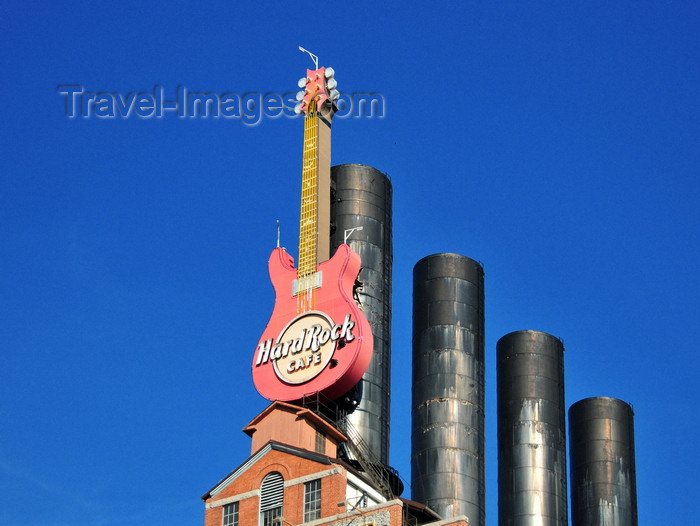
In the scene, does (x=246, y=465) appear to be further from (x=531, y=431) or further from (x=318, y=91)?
(x=531, y=431)

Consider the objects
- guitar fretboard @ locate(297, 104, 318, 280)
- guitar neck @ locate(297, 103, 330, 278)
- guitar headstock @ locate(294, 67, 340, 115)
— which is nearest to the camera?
guitar fretboard @ locate(297, 104, 318, 280)

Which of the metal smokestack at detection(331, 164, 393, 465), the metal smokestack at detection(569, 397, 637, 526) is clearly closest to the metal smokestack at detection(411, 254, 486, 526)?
the metal smokestack at detection(331, 164, 393, 465)

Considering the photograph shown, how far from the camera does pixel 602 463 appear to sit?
111 metres

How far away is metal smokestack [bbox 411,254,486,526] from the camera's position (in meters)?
97.1

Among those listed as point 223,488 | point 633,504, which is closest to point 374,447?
point 223,488

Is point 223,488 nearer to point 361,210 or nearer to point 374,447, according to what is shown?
point 374,447

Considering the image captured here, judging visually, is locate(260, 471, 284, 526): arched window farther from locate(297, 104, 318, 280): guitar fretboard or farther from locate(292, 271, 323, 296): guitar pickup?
locate(297, 104, 318, 280): guitar fretboard

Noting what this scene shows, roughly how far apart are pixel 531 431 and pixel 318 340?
31125mm

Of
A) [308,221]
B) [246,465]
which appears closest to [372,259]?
[308,221]

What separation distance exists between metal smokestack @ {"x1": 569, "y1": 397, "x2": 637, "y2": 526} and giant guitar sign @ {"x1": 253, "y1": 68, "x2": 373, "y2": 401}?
34175 millimetres

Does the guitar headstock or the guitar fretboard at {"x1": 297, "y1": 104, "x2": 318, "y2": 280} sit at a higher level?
the guitar headstock

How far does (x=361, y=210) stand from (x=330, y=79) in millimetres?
9065

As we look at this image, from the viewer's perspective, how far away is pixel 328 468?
70.2m

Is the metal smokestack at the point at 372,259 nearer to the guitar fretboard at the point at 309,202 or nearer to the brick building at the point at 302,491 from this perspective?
the guitar fretboard at the point at 309,202
